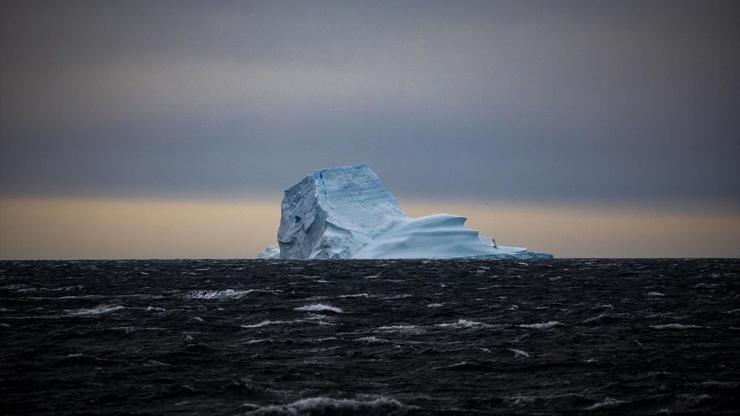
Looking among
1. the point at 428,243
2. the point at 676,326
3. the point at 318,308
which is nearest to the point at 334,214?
the point at 428,243

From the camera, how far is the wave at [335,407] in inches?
656

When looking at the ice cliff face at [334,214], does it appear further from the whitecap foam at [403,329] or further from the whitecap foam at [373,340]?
the whitecap foam at [373,340]

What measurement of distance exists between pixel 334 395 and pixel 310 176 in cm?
9759

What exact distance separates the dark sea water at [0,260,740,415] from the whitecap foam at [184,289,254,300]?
1254mm

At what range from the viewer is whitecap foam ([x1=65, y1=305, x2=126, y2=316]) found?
34594 mm

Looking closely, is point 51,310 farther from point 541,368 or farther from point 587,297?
point 587,297

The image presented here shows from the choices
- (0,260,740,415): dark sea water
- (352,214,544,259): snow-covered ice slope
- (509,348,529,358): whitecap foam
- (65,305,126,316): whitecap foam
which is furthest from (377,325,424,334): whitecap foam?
(352,214,544,259): snow-covered ice slope

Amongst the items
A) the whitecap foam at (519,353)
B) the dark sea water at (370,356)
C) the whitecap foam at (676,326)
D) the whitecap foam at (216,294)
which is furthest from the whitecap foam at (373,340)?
the whitecap foam at (216,294)

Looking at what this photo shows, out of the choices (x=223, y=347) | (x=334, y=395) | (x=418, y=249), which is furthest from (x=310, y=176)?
(x=334, y=395)

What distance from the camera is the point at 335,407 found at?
1700 cm

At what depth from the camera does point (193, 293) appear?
46344mm

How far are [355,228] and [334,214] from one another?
150 inches

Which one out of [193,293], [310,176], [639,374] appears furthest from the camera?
[310,176]

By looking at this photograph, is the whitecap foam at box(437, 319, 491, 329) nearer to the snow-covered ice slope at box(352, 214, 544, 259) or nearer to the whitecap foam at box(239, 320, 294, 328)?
the whitecap foam at box(239, 320, 294, 328)
